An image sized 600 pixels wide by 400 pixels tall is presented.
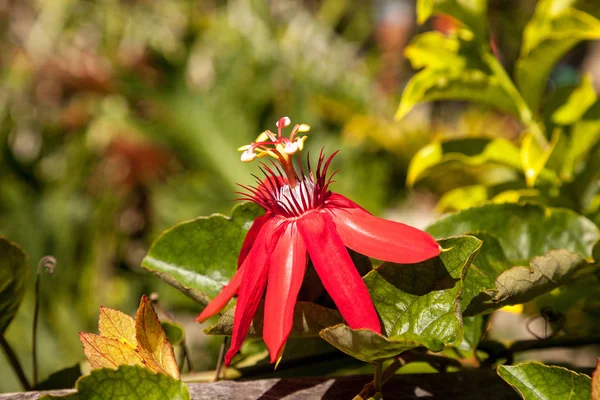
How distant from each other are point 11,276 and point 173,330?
11cm

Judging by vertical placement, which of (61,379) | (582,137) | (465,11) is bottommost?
(61,379)

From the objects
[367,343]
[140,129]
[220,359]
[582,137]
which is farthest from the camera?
[140,129]

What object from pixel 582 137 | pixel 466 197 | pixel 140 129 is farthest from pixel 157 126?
pixel 582 137

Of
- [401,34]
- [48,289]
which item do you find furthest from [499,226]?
[401,34]

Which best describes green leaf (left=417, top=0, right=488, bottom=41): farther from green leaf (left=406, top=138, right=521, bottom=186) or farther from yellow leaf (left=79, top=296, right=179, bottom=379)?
yellow leaf (left=79, top=296, right=179, bottom=379)

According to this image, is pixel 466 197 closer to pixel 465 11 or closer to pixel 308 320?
pixel 465 11

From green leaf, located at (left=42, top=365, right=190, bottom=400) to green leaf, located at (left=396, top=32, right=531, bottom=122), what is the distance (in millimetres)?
361

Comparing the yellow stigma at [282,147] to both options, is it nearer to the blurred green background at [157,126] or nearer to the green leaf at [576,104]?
the green leaf at [576,104]

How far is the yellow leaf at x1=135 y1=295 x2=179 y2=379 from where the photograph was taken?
317 millimetres

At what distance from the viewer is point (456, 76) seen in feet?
1.85

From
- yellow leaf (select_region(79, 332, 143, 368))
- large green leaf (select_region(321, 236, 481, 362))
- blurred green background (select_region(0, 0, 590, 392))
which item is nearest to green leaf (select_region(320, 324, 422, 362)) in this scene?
large green leaf (select_region(321, 236, 481, 362))

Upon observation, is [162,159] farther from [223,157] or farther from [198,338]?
[198,338]

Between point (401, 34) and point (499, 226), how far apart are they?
339 centimetres

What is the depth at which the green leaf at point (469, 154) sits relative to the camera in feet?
1.95
